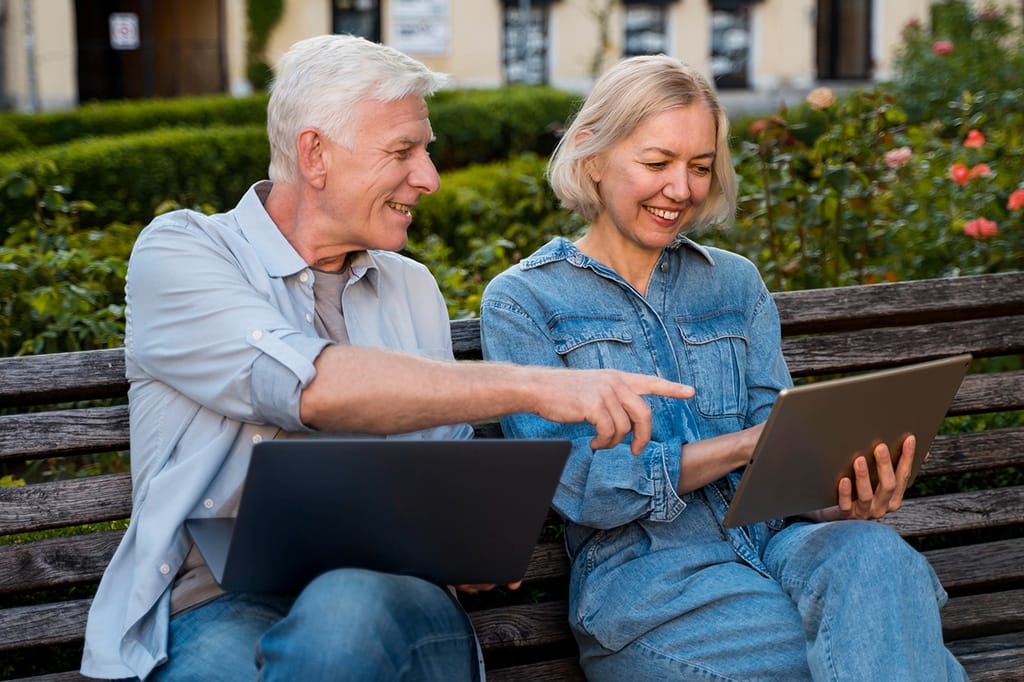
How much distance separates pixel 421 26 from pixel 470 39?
2.54 feet

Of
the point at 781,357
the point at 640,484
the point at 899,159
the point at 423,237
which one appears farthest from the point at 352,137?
the point at 423,237

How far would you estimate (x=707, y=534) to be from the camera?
92.4 inches

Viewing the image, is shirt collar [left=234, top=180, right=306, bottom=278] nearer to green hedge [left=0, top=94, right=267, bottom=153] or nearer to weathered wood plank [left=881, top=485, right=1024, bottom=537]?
weathered wood plank [left=881, top=485, right=1024, bottom=537]

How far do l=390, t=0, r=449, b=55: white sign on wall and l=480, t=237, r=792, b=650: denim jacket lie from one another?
1814 cm

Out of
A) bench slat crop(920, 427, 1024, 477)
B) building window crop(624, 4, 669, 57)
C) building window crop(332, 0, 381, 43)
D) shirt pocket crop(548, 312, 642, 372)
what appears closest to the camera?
shirt pocket crop(548, 312, 642, 372)

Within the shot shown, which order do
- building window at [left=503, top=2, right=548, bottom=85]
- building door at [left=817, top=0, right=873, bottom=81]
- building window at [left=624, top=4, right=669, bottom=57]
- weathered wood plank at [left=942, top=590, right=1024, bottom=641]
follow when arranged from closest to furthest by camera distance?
weathered wood plank at [left=942, top=590, right=1024, bottom=641] < building window at [left=503, top=2, right=548, bottom=85] < building window at [left=624, top=4, right=669, bottom=57] < building door at [left=817, top=0, right=873, bottom=81]

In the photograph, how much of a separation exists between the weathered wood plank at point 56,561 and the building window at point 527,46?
18633mm

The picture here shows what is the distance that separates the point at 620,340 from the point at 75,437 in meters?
0.96

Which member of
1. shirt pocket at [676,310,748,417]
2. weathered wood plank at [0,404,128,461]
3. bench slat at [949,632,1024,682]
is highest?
shirt pocket at [676,310,748,417]

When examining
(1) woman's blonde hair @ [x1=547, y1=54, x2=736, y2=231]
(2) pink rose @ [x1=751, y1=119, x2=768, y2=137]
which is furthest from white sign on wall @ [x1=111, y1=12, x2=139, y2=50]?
(1) woman's blonde hair @ [x1=547, y1=54, x2=736, y2=231]

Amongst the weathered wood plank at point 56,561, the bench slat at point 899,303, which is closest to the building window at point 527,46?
the bench slat at point 899,303

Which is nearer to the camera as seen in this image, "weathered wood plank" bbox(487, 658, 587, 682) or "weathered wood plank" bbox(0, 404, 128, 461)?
"weathered wood plank" bbox(0, 404, 128, 461)

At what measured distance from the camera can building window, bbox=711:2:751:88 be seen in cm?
2142

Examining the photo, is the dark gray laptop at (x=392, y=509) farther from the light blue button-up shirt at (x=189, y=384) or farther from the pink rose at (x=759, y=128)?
the pink rose at (x=759, y=128)
